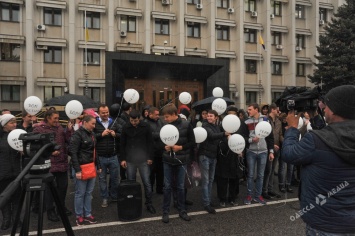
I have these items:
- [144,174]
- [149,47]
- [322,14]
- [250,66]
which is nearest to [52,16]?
[149,47]

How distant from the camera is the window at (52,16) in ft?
72.5

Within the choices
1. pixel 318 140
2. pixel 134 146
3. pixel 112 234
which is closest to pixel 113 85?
pixel 134 146

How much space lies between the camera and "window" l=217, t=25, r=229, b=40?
26812 mm

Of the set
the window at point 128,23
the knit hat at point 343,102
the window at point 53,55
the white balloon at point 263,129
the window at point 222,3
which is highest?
the window at point 222,3

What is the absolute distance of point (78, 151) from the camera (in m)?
5.21

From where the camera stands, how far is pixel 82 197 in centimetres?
513

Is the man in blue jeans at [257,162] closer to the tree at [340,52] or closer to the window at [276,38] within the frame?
the tree at [340,52]

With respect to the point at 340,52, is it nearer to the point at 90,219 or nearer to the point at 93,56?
the point at 93,56

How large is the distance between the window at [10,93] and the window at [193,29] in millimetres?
15059

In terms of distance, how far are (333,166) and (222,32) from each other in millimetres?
26534

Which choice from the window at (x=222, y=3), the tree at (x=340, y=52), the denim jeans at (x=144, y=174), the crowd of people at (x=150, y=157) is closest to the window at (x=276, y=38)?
the tree at (x=340, y=52)

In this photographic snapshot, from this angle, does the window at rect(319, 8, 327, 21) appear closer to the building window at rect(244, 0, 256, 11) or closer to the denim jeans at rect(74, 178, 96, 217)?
the building window at rect(244, 0, 256, 11)

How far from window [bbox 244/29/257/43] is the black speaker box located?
2534 cm

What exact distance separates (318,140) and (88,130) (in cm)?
424
